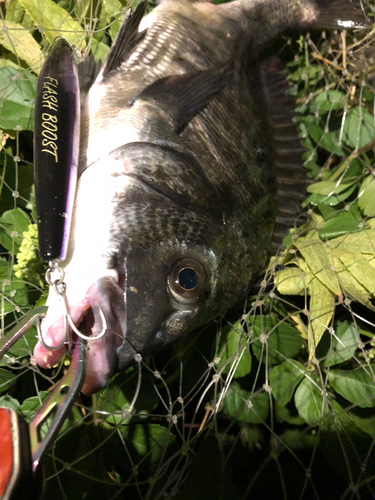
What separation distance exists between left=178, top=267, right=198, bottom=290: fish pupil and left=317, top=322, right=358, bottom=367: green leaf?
0.85m

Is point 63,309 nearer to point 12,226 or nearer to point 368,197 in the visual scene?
point 12,226

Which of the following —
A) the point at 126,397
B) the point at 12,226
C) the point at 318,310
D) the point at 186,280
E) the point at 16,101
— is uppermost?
the point at 16,101

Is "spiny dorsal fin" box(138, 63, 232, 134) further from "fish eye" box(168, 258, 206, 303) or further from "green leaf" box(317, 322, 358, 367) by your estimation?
"green leaf" box(317, 322, 358, 367)

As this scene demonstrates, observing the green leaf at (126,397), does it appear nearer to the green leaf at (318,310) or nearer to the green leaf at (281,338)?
the green leaf at (281,338)

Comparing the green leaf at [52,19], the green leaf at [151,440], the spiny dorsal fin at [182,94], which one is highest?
the green leaf at [52,19]

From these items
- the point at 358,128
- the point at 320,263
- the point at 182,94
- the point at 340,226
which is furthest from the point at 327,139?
the point at 182,94

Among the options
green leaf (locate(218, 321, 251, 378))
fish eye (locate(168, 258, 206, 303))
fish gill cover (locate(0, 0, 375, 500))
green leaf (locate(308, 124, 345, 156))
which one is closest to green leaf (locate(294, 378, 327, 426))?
fish gill cover (locate(0, 0, 375, 500))

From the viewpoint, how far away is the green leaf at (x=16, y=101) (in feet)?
5.18

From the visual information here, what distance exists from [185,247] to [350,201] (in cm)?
130

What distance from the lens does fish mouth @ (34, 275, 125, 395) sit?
0.98 m

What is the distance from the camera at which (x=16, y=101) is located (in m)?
1.60

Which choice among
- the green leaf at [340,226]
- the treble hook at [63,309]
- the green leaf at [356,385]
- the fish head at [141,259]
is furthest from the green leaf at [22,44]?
the green leaf at [356,385]

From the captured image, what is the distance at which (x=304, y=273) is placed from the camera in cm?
155

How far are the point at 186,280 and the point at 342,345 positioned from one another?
93cm
